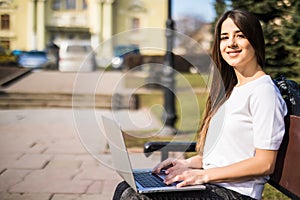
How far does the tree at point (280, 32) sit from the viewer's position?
4785 millimetres

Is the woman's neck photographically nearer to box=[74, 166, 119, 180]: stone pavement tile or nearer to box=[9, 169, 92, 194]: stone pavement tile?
box=[9, 169, 92, 194]: stone pavement tile

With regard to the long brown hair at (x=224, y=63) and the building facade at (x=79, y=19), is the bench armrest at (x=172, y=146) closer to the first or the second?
the long brown hair at (x=224, y=63)

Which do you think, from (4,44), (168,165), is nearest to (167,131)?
(168,165)

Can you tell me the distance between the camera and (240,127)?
190cm

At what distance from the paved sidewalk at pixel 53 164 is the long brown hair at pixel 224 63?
757 mm

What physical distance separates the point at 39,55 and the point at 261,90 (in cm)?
1654

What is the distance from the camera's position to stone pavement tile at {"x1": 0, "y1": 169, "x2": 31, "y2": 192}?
4.10 m

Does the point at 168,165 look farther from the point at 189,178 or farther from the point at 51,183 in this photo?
the point at 51,183

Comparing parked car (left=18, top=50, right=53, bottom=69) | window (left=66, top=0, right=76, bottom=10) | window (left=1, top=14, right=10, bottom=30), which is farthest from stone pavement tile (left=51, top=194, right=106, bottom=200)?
window (left=66, top=0, right=76, bottom=10)

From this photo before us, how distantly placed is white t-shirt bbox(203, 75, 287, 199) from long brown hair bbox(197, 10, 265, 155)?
0.09 metres

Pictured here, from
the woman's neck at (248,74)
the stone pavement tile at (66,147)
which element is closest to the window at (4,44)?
the stone pavement tile at (66,147)

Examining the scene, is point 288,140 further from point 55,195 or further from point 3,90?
point 3,90

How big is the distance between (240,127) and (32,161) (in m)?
3.89

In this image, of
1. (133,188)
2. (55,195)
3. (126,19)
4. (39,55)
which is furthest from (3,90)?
(126,19)
